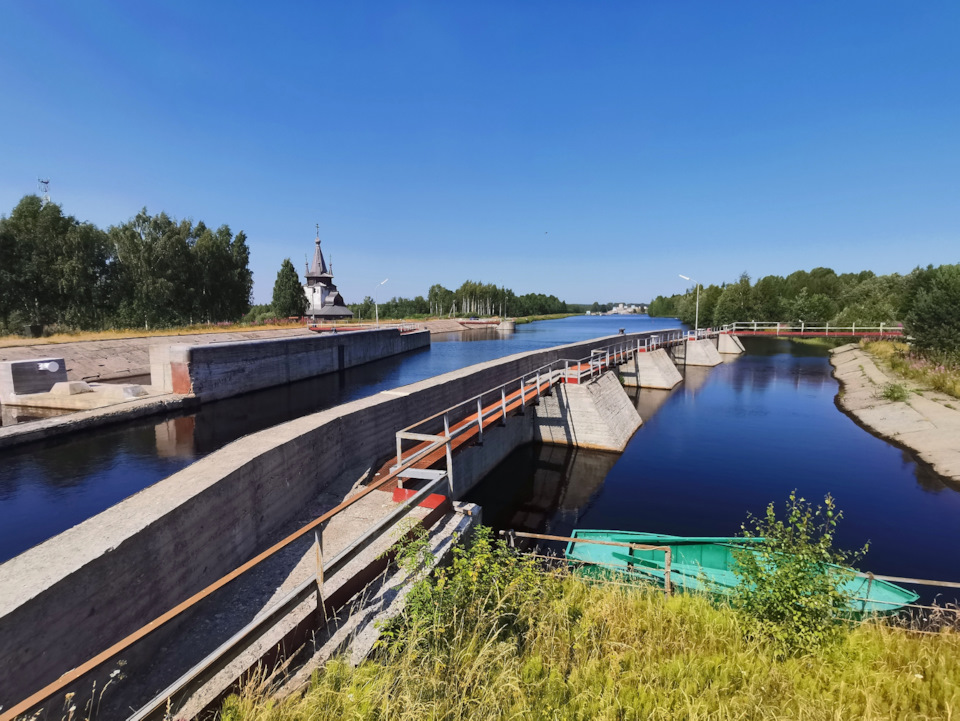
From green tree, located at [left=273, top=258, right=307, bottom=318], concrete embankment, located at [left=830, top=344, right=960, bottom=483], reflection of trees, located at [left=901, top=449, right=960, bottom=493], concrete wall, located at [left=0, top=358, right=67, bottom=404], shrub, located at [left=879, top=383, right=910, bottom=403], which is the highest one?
green tree, located at [left=273, top=258, right=307, bottom=318]

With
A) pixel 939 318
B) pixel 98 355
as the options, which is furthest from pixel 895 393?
pixel 98 355

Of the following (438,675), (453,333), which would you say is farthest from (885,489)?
(453,333)

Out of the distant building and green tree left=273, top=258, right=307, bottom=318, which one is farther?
the distant building

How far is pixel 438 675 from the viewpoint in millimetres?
3752

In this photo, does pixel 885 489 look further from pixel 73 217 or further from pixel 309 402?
pixel 73 217

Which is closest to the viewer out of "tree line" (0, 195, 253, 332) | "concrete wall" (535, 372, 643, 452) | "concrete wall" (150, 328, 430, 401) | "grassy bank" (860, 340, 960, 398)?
"concrete wall" (535, 372, 643, 452)

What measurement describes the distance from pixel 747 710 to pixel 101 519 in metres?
7.48

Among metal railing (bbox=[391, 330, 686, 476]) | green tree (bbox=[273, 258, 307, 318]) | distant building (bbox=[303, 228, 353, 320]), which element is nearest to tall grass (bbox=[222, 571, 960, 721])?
metal railing (bbox=[391, 330, 686, 476])

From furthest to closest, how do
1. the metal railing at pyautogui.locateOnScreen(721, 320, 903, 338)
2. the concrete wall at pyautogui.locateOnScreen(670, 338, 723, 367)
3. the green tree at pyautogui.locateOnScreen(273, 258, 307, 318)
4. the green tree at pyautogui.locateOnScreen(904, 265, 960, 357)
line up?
the green tree at pyautogui.locateOnScreen(273, 258, 307, 318)
the metal railing at pyautogui.locateOnScreen(721, 320, 903, 338)
the concrete wall at pyautogui.locateOnScreen(670, 338, 723, 367)
the green tree at pyautogui.locateOnScreen(904, 265, 960, 357)

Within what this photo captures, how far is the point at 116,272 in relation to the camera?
46.9m

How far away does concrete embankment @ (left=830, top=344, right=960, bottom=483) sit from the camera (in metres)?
17.3

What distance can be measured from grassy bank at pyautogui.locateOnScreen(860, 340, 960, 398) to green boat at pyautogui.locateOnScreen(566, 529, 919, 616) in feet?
75.6

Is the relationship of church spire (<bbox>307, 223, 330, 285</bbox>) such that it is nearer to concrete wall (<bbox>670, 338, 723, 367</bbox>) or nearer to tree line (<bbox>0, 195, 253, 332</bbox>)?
tree line (<bbox>0, 195, 253, 332</bbox>)

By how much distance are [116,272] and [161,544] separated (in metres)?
55.2
